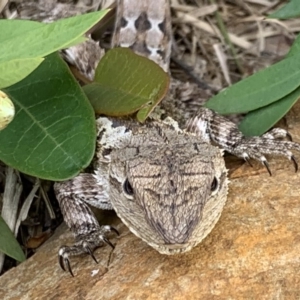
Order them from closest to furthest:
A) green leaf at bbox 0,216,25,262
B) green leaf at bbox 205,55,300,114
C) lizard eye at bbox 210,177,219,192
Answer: lizard eye at bbox 210,177,219,192, green leaf at bbox 0,216,25,262, green leaf at bbox 205,55,300,114

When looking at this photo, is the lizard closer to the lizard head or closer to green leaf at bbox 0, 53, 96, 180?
the lizard head

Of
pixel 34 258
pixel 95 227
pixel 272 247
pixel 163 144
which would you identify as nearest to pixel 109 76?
pixel 163 144

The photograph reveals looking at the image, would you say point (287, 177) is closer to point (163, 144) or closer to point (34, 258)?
point (163, 144)

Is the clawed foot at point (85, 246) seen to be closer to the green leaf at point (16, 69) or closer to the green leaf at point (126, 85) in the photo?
the green leaf at point (126, 85)

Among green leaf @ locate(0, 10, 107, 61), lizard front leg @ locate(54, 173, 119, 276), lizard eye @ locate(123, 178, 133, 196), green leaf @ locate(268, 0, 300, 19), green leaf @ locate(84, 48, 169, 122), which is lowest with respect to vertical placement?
lizard front leg @ locate(54, 173, 119, 276)

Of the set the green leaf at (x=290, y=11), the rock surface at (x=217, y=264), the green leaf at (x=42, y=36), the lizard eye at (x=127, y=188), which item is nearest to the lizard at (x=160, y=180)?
the lizard eye at (x=127, y=188)

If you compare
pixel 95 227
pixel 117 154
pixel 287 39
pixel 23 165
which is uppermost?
pixel 23 165

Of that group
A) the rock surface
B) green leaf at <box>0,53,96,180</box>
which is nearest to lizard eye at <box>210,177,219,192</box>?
the rock surface
